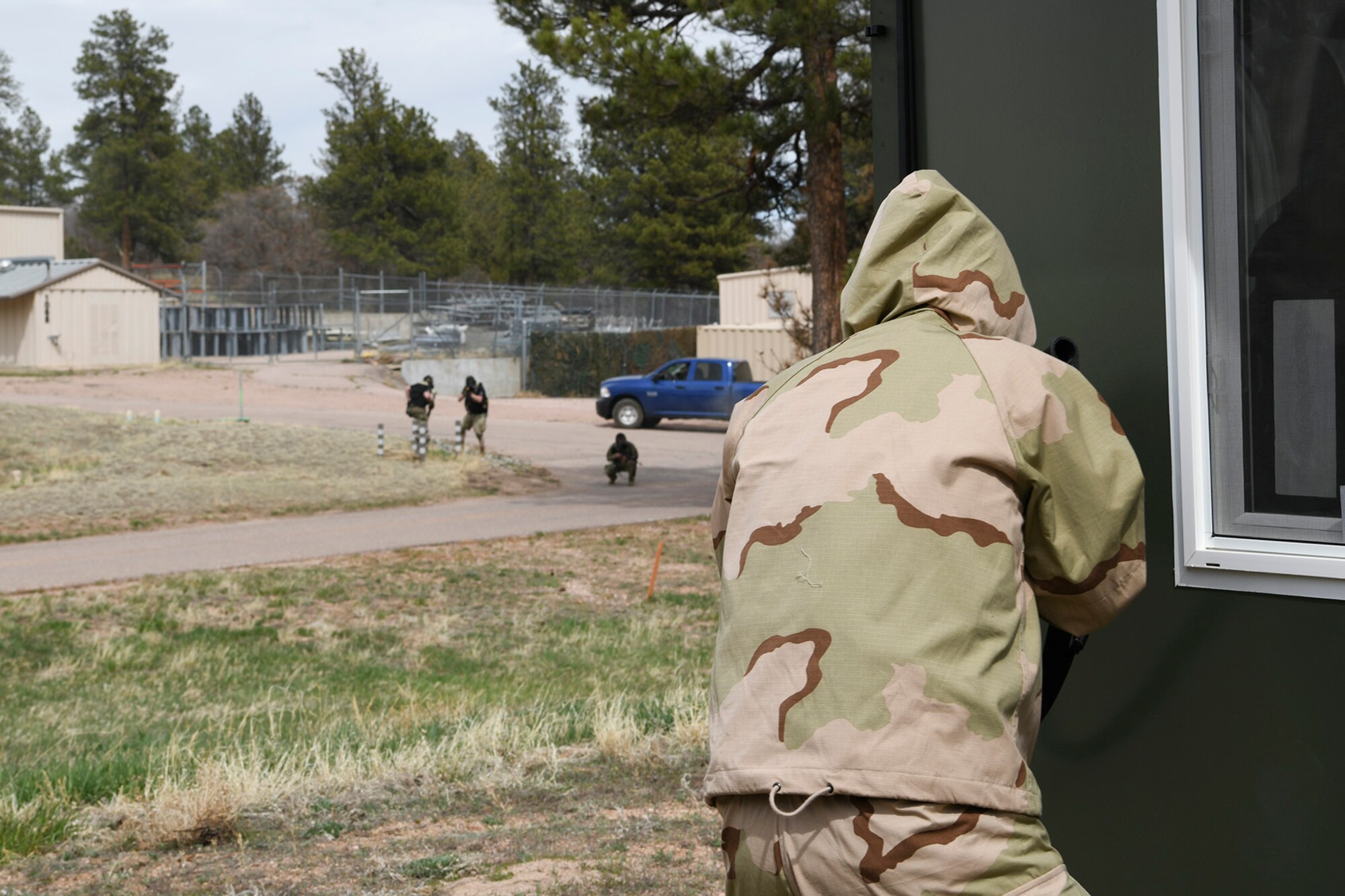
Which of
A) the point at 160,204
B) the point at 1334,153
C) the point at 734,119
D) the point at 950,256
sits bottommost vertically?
the point at 950,256

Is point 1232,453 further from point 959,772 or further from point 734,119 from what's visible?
point 734,119

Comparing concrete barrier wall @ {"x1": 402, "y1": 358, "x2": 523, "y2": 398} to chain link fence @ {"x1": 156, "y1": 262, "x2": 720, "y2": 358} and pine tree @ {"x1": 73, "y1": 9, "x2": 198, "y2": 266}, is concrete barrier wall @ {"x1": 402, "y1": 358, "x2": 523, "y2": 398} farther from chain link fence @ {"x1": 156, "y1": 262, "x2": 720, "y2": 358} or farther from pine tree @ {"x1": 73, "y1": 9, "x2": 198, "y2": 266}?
pine tree @ {"x1": 73, "y1": 9, "x2": 198, "y2": 266}

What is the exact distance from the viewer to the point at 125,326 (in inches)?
1629

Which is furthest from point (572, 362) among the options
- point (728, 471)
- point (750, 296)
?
point (728, 471)

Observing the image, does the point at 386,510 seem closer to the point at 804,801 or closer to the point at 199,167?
the point at 804,801

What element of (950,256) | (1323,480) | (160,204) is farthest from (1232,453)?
(160,204)

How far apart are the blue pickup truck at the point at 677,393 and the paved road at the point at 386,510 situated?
21.5 inches

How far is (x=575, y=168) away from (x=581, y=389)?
27.6 m

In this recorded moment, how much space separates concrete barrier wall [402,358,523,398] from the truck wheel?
33.7 feet

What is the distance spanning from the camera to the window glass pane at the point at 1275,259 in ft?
8.26

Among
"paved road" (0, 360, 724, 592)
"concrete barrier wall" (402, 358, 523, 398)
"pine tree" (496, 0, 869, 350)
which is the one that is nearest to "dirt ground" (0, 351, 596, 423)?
"paved road" (0, 360, 724, 592)

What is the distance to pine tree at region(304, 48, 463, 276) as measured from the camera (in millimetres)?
63031

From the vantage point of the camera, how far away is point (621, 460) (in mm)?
20359

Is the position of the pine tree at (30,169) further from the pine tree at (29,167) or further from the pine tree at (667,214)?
the pine tree at (667,214)
